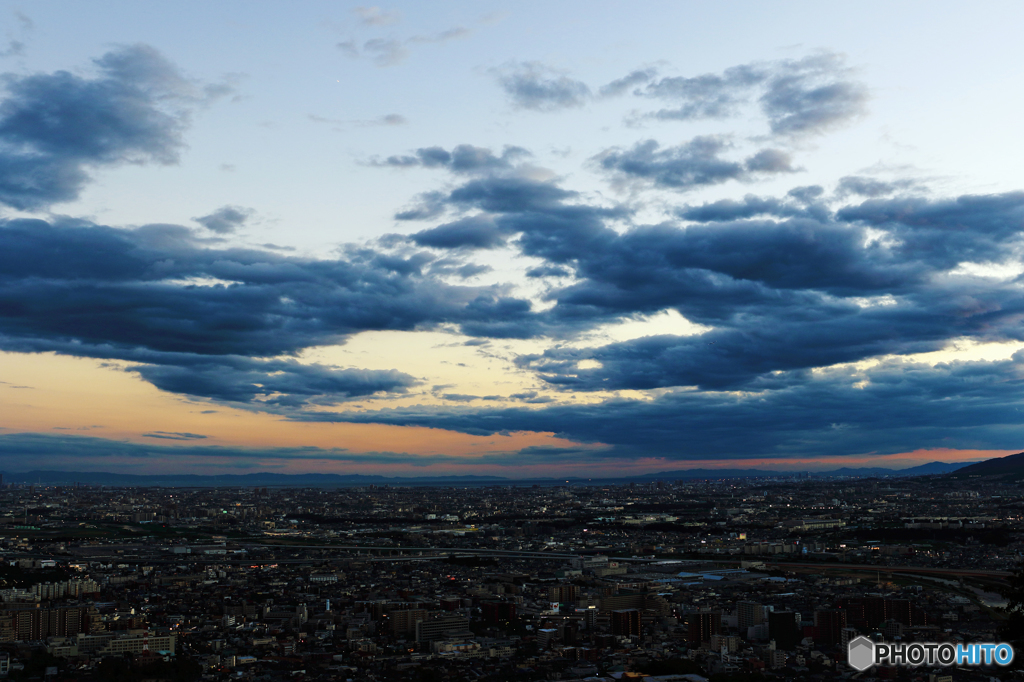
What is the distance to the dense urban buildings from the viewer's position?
47344 mm

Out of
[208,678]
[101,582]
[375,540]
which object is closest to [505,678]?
[208,678]

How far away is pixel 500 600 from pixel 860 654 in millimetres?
29209

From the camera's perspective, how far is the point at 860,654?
44312 mm

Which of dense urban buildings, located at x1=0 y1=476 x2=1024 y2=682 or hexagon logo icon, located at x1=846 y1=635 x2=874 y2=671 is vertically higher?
hexagon logo icon, located at x1=846 y1=635 x2=874 y2=671

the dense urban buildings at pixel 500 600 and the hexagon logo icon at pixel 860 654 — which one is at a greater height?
the hexagon logo icon at pixel 860 654

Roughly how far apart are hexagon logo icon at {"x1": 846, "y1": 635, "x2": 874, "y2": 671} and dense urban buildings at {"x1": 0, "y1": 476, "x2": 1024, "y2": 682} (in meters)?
0.58

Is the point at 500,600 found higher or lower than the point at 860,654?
lower

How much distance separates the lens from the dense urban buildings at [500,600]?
4734cm

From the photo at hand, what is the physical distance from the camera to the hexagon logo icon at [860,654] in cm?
4331

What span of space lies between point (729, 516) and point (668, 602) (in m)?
103

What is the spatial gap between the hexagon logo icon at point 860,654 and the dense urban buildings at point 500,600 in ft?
1.89

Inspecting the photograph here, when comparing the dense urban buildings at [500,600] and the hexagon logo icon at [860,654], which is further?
the dense urban buildings at [500,600]

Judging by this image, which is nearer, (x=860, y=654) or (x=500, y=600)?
(x=860, y=654)

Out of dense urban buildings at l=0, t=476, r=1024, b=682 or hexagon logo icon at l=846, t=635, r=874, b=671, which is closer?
hexagon logo icon at l=846, t=635, r=874, b=671
